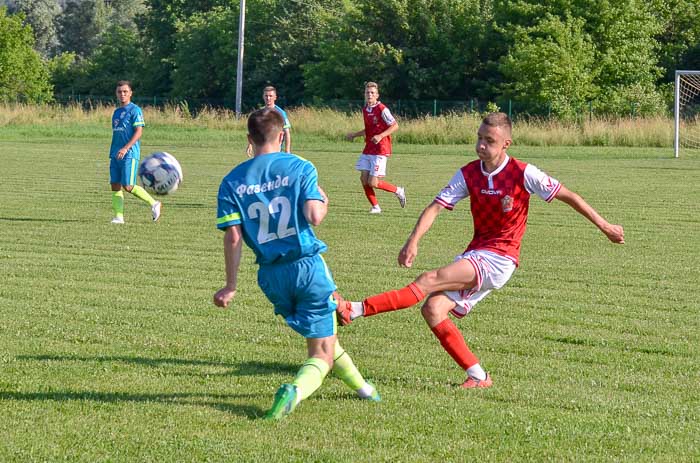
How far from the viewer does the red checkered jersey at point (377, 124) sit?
17.0 metres

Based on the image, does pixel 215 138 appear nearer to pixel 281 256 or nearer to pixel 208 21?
pixel 208 21

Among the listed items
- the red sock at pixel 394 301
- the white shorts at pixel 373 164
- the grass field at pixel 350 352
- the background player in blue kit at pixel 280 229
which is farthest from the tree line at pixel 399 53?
the background player in blue kit at pixel 280 229

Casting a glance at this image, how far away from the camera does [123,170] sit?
14.9m

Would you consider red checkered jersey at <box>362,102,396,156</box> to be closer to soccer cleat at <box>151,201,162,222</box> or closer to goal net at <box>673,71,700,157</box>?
soccer cleat at <box>151,201,162,222</box>

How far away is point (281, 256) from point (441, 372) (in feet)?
5.74

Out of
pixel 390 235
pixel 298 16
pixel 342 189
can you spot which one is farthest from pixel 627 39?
pixel 390 235

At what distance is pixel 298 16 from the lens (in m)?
67.9

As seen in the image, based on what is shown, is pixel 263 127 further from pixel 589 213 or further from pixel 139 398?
pixel 589 213

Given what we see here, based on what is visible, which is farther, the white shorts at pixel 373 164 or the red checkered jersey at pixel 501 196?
the white shorts at pixel 373 164

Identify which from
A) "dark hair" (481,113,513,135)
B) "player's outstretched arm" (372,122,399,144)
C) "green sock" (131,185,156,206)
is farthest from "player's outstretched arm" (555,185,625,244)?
"player's outstretched arm" (372,122,399,144)

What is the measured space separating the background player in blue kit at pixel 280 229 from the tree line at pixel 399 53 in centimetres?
4322

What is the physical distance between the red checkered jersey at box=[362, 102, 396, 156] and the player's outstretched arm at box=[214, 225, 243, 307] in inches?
463

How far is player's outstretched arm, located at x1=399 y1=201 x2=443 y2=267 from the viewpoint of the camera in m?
6.11

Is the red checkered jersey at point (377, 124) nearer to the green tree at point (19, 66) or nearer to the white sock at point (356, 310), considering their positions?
the white sock at point (356, 310)
